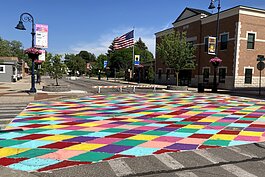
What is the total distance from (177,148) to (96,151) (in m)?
1.88

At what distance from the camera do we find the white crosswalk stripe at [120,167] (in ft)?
13.9

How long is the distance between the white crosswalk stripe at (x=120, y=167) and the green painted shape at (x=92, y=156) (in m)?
0.31

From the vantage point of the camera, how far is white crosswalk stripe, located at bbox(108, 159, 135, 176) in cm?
425

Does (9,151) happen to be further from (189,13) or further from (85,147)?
(189,13)

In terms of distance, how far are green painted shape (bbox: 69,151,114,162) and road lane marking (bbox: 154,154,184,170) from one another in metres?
1.06

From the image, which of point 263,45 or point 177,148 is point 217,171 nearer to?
point 177,148

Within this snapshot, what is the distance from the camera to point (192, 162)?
4828mm

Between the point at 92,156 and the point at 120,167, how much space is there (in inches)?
33.4

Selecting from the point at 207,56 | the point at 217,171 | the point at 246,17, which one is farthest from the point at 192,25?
the point at 217,171

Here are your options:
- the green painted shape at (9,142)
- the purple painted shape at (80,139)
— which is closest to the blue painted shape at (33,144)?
the green painted shape at (9,142)

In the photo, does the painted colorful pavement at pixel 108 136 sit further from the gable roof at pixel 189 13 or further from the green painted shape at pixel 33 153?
the gable roof at pixel 189 13

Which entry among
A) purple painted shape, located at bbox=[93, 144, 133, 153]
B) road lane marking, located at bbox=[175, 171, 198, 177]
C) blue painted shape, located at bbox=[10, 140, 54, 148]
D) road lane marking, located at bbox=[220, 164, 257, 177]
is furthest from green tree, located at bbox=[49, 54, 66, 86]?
road lane marking, located at bbox=[220, 164, 257, 177]

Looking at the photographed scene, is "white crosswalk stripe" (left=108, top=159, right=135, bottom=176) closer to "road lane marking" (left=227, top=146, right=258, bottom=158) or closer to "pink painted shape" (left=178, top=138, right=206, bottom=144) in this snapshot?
"pink painted shape" (left=178, top=138, right=206, bottom=144)

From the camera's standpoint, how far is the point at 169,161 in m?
4.86
